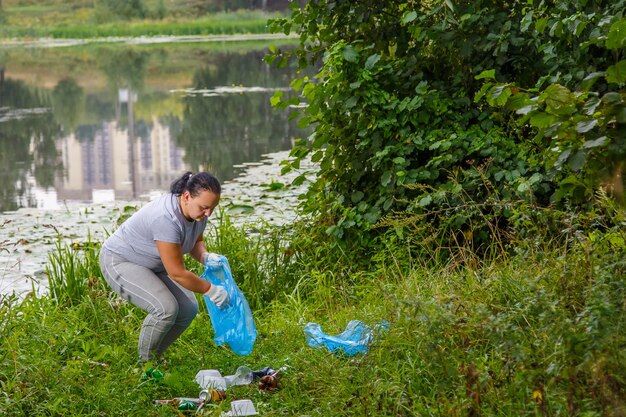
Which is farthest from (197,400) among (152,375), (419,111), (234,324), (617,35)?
(419,111)

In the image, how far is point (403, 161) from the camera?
6.54m

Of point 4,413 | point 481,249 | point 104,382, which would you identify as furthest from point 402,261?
point 4,413

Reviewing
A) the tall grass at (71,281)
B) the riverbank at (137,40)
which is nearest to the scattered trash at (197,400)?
the tall grass at (71,281)

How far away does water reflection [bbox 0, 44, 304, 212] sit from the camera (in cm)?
1231

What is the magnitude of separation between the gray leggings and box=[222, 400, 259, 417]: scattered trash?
31.3 inches

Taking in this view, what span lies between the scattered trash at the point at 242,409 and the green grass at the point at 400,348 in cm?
8

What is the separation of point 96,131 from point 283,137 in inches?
146

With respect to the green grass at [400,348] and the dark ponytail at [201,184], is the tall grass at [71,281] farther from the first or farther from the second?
the dark ponytail at [201,184]

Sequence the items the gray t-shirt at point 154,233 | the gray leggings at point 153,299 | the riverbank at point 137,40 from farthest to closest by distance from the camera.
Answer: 1. the riverbank at point 137,40
2. the gray leggings at point 153,299
3. the gray t-shirt at point 154,233

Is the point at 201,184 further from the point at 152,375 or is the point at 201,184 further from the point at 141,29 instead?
the point at 141,29

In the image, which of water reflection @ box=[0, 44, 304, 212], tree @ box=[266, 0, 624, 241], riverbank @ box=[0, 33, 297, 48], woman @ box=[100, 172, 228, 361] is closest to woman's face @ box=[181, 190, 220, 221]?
woman @ box=[100, 172, 228, 361]

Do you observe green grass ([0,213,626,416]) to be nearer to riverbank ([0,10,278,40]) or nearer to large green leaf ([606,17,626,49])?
large green leaf ([606,17,626,49])

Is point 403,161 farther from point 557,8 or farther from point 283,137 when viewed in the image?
point 283,137

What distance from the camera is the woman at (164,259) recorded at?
16.5ft
